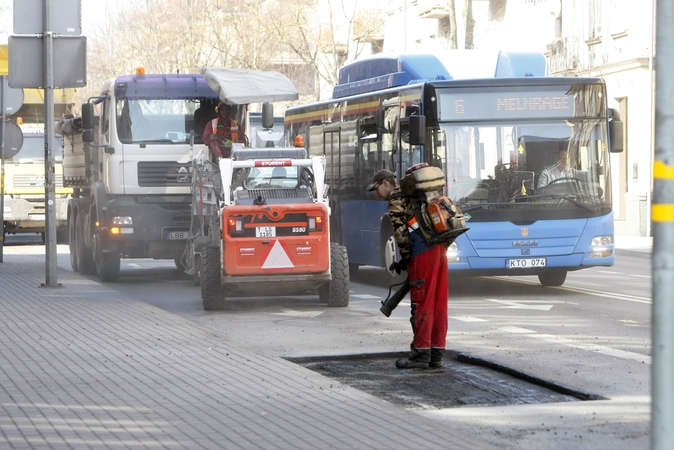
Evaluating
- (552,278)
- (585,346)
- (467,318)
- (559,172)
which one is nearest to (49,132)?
(467,318)

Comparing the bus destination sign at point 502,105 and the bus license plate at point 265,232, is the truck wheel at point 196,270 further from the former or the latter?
the bus destination sign at point 502,105

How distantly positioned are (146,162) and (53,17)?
9.24 ft

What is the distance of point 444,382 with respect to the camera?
9.07m

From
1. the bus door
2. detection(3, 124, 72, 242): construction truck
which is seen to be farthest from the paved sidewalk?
detection(3, 124, 72, 242): construction truck

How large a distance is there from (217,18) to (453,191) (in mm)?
37270

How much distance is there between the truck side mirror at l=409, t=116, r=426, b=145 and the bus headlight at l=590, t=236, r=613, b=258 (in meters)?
2.64

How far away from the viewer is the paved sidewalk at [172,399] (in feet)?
22.2

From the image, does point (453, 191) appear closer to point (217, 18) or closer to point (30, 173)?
point (30, 173)

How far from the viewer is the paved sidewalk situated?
676 centimetres

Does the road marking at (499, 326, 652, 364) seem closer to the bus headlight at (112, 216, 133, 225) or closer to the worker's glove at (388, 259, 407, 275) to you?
the worker's glove at (388, 259, 407, 275)

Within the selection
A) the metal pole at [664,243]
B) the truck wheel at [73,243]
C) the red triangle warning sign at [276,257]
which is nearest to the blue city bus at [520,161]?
the red triangle warning sign at [276,257]

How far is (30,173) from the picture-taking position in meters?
32.1

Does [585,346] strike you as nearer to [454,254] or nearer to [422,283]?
[422,283]

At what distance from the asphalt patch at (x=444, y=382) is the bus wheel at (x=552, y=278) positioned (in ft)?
24.7
